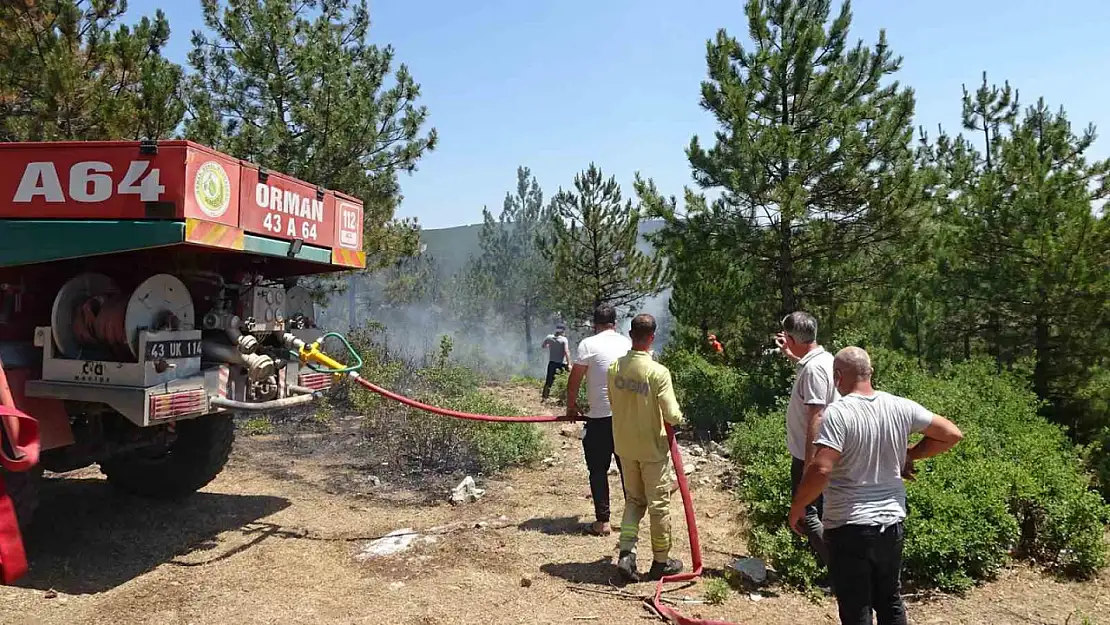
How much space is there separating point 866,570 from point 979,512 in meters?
2.35

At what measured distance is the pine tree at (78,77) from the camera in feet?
27.0

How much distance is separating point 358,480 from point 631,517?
334cm

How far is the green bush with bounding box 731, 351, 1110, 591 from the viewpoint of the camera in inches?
183

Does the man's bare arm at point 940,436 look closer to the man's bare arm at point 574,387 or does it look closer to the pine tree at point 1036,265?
the man's bare arm at point 574,387

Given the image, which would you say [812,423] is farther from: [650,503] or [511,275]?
[511,275]

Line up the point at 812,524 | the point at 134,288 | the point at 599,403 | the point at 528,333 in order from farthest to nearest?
the point at 528,333 → the point at 599,403 → the point at 134,288 → the point at 812,524

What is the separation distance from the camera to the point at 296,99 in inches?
429

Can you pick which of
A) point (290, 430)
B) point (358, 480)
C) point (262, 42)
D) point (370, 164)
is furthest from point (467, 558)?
point (262, 42)

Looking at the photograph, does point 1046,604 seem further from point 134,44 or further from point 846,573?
point 134,44

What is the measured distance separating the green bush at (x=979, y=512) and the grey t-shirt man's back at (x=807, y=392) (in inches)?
35.7

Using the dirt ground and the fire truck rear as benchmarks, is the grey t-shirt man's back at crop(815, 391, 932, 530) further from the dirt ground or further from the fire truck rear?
the fire truck rear

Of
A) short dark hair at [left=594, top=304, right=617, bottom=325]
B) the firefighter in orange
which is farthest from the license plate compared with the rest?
the firefighter in orange

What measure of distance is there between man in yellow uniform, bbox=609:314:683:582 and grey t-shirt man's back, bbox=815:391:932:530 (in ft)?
4.68

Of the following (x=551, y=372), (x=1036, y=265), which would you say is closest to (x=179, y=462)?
(x=551, y=372)
